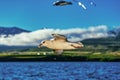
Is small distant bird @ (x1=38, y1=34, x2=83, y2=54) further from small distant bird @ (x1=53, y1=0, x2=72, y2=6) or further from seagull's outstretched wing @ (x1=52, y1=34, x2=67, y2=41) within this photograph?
small distant bird @ (x1=53, y1=0, x2=72, y2=6)

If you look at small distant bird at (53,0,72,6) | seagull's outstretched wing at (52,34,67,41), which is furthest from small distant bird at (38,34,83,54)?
small distant bird at (53,0,72,6)

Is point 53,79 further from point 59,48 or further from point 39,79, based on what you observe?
point 59,48

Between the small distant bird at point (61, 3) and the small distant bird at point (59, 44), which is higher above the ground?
the small distant bird at point (61, 3)

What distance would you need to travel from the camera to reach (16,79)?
92.0 metres

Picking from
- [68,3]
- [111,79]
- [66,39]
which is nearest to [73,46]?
[66,39]

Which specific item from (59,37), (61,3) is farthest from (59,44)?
(61,3)

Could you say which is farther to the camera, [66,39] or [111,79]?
[111,79]

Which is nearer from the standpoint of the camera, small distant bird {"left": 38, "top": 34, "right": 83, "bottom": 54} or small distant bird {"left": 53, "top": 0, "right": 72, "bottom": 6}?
small distant bird {"left": 38, "top": 34, "right": 83, "bottom": 54}

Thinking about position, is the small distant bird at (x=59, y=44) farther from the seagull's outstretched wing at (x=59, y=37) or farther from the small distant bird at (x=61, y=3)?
the small distant bird at (x=61, y=3)

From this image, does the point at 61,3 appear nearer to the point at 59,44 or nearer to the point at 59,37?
the point at 59,37

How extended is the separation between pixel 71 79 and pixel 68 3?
8289 cm

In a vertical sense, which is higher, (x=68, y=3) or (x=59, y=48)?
(x=68, y=3)

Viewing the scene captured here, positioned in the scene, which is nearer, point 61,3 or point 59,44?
point 59,44

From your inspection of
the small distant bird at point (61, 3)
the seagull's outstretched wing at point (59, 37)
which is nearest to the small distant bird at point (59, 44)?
the seagull's outstretched wing at point (59, 37)
